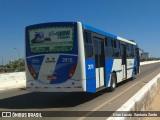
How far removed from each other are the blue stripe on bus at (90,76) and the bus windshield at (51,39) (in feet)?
3.59

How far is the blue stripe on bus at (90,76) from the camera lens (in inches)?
553

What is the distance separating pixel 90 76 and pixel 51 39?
2175mm

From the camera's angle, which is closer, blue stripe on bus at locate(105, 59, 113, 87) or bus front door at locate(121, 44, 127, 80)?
blue stripe on bus at locate(105, 59, 113, 87)

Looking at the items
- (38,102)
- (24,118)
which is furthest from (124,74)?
(24,118)

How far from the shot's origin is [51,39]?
46.5 feet

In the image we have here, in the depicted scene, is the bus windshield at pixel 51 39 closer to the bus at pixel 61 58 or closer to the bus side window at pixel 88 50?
the bus at pixel 61 58

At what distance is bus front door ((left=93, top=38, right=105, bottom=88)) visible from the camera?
621 inches

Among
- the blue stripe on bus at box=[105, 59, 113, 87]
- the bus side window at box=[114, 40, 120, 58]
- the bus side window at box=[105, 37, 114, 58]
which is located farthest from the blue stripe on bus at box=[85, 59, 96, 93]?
the bus side window at box=[114, 40, 120, 58]

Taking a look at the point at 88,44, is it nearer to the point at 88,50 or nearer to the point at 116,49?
the point at 88,50

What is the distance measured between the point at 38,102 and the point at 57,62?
6.96 feet

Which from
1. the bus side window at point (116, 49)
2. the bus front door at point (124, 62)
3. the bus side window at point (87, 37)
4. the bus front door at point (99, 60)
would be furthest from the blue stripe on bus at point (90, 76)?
the bus front door at point (124, 62)

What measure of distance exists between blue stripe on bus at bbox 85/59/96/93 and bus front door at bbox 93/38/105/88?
660 mm

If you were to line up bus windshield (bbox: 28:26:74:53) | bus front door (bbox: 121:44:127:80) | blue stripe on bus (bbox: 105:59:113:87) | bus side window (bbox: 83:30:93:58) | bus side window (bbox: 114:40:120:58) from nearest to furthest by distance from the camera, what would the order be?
bus windshield (bbox: 28:26:74:53) → bus side window (bbox: 83:30:93:58) → blue stripe on bus (bbox: 105:59:113:87) → bus side window (bbox: 114:40:120:58) → bus front door (bbox: 121:44:127:80)

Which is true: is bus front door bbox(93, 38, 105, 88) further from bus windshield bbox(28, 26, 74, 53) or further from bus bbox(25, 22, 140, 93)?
bus windshield bbox(28, 26, 74, 53)
